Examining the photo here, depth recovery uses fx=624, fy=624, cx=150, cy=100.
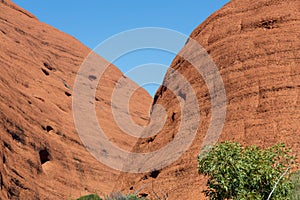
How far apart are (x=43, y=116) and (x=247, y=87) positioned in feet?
82.5

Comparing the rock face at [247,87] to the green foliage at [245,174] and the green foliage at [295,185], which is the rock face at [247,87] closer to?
the green foliage at [295,185]

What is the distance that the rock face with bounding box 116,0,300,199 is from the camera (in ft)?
101

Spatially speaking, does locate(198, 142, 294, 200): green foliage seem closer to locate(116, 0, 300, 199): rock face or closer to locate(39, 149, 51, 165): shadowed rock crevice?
locate(116, 0, 300, 199): rock face

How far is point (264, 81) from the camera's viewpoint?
107 ft

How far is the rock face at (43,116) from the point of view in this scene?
44.9 meters

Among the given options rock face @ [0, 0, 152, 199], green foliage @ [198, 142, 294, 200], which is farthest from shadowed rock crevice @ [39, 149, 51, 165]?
green foliage @ [198, 142, 294, 200]

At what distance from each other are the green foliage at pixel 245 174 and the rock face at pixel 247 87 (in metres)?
10.1

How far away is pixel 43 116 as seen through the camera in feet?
176

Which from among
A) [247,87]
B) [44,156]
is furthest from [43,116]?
[247,87]

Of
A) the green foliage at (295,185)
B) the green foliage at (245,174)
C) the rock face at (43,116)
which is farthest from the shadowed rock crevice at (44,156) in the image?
the green foliage at (245,174)

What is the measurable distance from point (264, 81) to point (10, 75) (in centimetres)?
2611

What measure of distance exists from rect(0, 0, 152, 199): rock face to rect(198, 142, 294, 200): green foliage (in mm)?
24239

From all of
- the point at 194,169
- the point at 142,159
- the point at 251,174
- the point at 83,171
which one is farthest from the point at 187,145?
the point at 83,171

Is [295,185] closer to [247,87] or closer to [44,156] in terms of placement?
[247,87]
